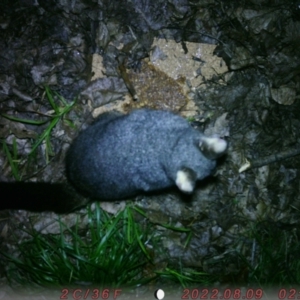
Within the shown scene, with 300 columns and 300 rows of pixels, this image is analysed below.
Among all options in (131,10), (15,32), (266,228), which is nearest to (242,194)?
(266,228)

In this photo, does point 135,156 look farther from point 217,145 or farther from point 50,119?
point 50,119

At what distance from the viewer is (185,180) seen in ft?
9.07

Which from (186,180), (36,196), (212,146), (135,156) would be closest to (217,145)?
(212,146)

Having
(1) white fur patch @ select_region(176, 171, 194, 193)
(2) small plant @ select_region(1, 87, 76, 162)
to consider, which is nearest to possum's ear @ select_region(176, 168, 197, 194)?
(1) white fur patch @ select_region(176, 171, 194, 193)

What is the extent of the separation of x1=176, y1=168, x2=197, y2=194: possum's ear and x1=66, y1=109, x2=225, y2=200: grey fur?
19 centimetres

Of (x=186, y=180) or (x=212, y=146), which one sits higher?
(x=212, y=146)

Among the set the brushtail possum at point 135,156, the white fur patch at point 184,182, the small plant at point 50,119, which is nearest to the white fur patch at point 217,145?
the brushtail possum at point 135,156

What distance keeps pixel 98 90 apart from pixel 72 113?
13.6 inches

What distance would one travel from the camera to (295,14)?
169 inches

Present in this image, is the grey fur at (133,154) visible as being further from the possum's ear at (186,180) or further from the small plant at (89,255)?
the small plant at (89,255)

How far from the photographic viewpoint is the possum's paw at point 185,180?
108 inches

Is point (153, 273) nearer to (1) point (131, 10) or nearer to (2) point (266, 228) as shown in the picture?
(2) point (266, 228)

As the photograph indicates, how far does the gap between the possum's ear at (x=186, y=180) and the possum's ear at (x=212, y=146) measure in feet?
0.58

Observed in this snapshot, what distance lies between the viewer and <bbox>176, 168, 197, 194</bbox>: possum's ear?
2732mm
